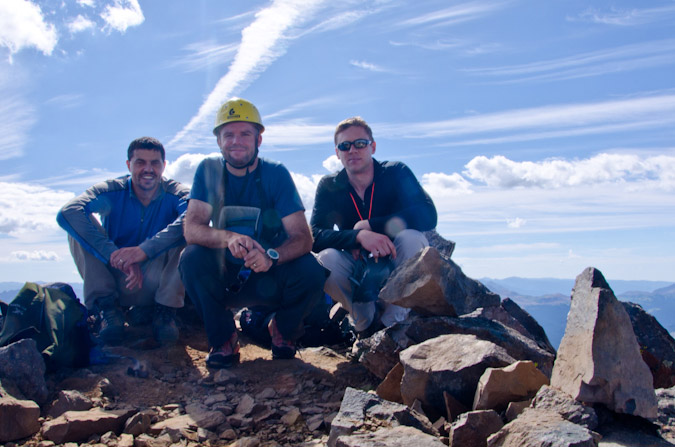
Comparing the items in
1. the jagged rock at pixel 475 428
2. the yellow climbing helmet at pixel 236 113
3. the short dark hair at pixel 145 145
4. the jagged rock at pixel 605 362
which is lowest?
the jagged rock at pixel 475 428

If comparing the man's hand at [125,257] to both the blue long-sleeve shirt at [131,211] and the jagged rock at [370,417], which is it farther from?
the jagged rock at [370,417]

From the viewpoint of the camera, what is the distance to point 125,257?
240 inches

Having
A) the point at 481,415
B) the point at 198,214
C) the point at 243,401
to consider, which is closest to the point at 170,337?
the point at 198,214

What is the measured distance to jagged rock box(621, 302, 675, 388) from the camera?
5.31 meters

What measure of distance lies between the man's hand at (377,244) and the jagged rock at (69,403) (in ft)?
10.5

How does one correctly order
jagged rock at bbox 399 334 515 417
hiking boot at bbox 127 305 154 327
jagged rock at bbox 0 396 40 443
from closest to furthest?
jagged rock at bbox 399 334 515 417, jagged rock at bbox 0 396 40 443, hiking boot at bbox 127 305 154 327

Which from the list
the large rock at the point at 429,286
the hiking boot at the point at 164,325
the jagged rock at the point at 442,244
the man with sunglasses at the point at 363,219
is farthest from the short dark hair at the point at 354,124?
the jagged rock at the point at 442,244

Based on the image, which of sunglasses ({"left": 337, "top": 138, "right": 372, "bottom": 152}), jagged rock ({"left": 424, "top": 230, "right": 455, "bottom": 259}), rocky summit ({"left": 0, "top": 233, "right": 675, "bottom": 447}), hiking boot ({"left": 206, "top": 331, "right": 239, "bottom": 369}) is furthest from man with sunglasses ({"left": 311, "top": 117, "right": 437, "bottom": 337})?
jagged rock ({"left": 424, "top": 230, "right": 455, "bottom": 259})

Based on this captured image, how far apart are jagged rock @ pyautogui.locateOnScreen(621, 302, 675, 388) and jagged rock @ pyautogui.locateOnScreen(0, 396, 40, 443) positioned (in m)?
5.84

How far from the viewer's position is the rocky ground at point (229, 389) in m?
3.95

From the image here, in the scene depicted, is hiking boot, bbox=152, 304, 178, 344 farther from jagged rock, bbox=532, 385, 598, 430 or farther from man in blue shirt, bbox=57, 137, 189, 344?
jagged rock, bbox=532, 385, 598, 430

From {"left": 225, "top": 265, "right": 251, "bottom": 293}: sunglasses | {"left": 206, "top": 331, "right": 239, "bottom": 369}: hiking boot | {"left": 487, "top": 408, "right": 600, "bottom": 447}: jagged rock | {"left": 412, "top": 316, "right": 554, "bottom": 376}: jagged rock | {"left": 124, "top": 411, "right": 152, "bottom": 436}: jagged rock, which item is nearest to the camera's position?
Answer: {"left": 487, "top": 408, "right": 600, "bottom": 447}: jagged rock

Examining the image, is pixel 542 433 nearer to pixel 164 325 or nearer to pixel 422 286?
pixel 422 286

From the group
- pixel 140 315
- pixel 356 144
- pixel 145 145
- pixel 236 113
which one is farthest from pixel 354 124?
pixel 140 315
